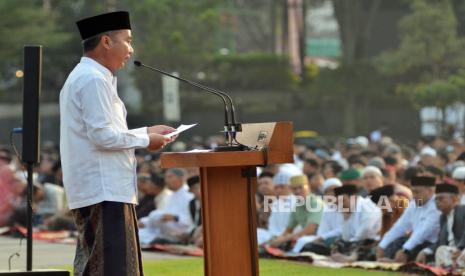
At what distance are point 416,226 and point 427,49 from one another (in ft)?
88.9

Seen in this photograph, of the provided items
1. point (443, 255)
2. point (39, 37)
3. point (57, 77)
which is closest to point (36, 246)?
point (443, 255)

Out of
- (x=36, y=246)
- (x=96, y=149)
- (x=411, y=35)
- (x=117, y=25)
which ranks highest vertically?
(x=411, y=35)

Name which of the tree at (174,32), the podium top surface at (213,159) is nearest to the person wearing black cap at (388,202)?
the podium top surface at (213,159)

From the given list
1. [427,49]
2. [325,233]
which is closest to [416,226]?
[325,233]

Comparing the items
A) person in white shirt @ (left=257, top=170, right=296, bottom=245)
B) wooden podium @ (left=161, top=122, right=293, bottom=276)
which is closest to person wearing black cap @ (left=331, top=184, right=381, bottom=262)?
person in white shirt @ (left=257, top=170, right=296, bottom=245)

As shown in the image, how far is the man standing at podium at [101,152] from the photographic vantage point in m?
6.90

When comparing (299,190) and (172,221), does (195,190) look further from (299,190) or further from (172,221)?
(299,190)

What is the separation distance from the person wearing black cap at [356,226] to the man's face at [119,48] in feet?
22.8

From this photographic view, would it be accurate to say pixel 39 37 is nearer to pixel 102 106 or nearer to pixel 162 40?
pixel 162 40

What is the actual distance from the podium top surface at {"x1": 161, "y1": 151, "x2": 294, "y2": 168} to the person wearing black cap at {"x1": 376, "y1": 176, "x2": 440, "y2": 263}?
5973 mm

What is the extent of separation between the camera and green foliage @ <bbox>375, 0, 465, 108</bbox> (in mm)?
38500

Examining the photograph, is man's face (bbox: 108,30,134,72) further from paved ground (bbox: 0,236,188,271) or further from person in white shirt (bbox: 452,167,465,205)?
person in white shirt (bbox: 452,167,465,205)

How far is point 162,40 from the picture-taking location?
43250 mm

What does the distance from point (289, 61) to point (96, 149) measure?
142ft
